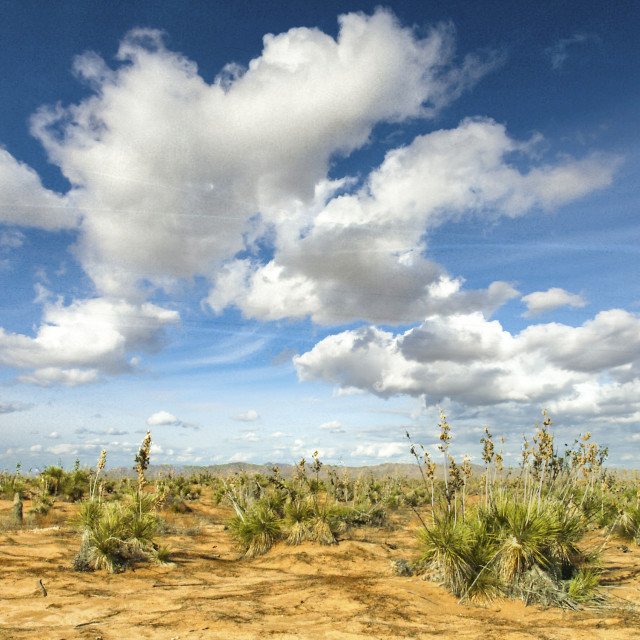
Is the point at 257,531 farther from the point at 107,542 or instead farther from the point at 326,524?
the point at 107,542

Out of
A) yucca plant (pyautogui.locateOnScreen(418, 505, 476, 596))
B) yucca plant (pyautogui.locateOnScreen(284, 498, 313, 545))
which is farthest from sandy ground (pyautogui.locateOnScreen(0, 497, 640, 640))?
yucca plant (pyautogui.locateOnScreen(284, 498, 313, 545))

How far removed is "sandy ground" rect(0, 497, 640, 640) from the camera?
6.79 metres

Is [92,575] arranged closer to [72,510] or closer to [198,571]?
[198,571]

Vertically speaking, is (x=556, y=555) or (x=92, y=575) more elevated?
(x=556, y=555)

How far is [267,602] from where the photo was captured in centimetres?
862

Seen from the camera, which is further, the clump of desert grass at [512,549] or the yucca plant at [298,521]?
the yucca plant at [298,521]

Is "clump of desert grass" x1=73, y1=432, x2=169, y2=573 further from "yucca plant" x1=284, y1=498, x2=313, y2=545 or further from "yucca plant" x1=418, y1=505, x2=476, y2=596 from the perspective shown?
"yucca plant" x1=418, y1=505, x2=476, y2=596

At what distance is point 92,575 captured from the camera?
33.9 ft

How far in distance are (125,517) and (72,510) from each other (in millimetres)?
9957

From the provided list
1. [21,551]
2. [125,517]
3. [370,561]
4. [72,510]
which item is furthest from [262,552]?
[72,510]

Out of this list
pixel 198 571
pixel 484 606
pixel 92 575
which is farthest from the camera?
pixel 198 571

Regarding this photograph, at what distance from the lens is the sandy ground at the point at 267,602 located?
6.79m

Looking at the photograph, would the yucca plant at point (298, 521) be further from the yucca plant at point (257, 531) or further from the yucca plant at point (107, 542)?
the yucca plant at point (107, 542)

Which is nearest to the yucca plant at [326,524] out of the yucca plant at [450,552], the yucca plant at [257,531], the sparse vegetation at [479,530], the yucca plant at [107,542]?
the sparse vegetation at [479,530]
